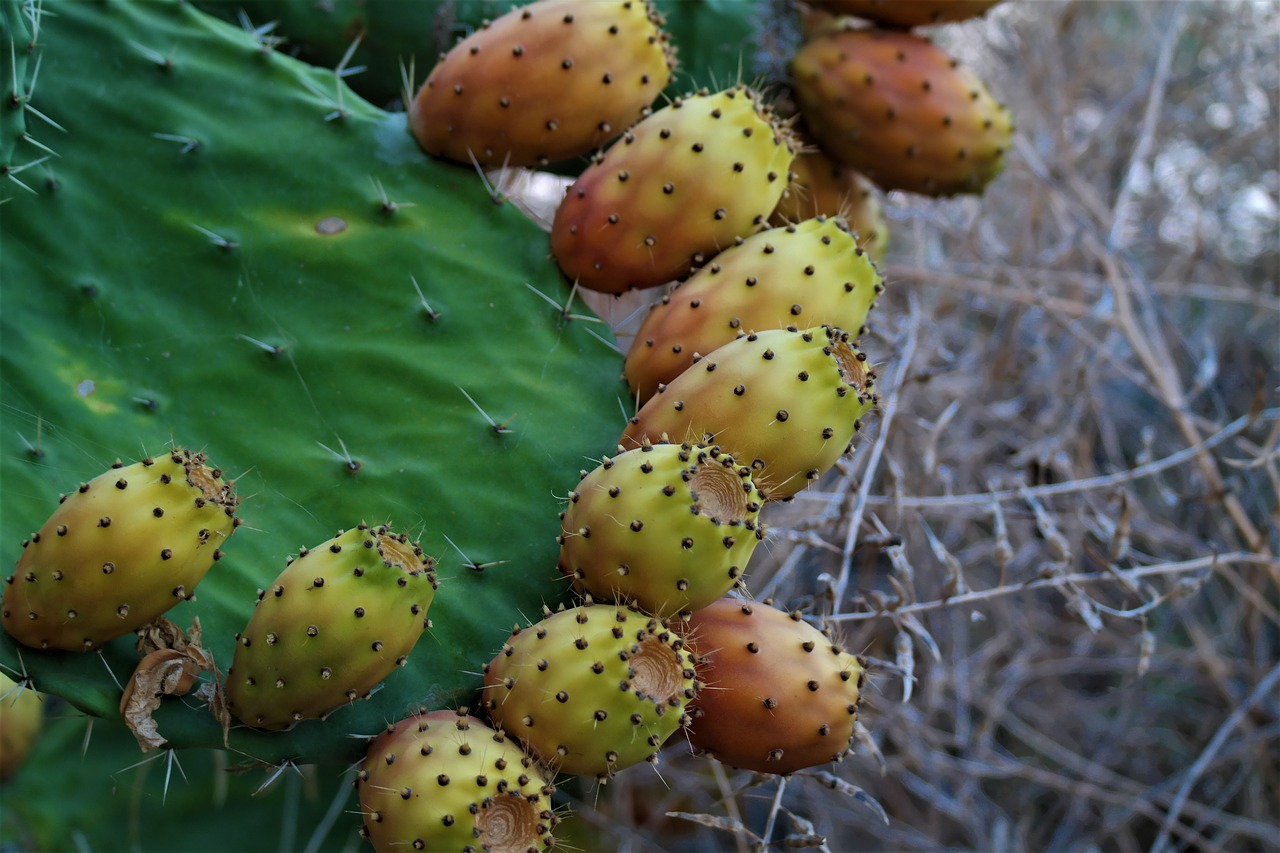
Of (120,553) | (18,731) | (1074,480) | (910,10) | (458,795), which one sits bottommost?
(18,731)

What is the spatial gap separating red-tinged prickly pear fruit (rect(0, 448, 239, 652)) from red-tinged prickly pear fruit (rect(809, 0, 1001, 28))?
126 centimetres

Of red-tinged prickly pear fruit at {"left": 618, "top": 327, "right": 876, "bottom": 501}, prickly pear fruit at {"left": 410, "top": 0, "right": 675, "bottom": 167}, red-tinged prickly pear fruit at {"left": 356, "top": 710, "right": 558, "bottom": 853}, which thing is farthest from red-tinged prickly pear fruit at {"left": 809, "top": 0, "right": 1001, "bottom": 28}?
red-tinged prickly pear fruit at {"left": 356, "top": 710, "right": 558, "bottom": 853}

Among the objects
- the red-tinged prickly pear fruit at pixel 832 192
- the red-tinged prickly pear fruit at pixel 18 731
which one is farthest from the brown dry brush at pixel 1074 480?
the red-tinged prickly pear fruit at pixel 18 731

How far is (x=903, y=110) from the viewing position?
1.66m

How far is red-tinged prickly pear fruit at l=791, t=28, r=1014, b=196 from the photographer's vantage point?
Result: 1.66 m

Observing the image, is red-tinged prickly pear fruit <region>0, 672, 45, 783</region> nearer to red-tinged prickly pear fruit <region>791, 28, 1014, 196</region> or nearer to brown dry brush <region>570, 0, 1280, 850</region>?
brown dry brush <region>570, 0, 1280, 850</region>

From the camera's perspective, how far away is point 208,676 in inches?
43.7

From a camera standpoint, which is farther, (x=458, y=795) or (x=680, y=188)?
(x=680, y=188)

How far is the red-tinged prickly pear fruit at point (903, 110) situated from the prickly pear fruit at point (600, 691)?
101cm

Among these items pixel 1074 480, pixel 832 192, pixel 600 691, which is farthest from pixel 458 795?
pixel 1074 480

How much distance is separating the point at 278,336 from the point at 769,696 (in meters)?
0.80

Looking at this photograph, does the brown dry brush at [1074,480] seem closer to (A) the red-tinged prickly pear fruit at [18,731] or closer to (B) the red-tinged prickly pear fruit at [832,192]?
(B) the red-tinged prickly pear fruit at [832,192]

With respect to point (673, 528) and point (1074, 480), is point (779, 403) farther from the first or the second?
point (1074, 480)

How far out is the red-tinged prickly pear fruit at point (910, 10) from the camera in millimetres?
1692
